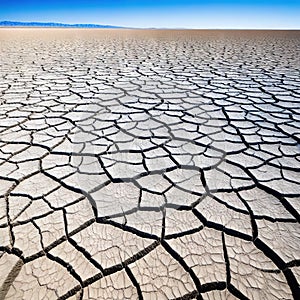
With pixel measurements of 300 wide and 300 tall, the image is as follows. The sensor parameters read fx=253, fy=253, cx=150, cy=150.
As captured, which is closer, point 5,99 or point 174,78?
point 5,99

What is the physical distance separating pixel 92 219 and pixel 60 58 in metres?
6.13

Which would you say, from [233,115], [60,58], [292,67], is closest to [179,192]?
[233,115]

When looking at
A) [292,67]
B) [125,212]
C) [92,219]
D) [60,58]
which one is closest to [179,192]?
[125,212]

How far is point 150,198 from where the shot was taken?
1421mm

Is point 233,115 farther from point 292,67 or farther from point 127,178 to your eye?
point 292,67

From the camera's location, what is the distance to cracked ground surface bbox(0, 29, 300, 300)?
1.00 metres

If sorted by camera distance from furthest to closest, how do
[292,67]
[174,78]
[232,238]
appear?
[292,67]
[174,78]
[232,238]

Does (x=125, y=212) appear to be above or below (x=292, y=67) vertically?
below

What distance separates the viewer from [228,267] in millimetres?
1035

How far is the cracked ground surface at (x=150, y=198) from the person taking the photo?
100cm

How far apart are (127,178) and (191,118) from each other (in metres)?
1.14

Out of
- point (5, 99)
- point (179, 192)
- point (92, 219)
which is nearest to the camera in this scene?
point (92, 219)

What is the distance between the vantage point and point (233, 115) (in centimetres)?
253

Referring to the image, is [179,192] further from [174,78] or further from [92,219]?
[174,78]
